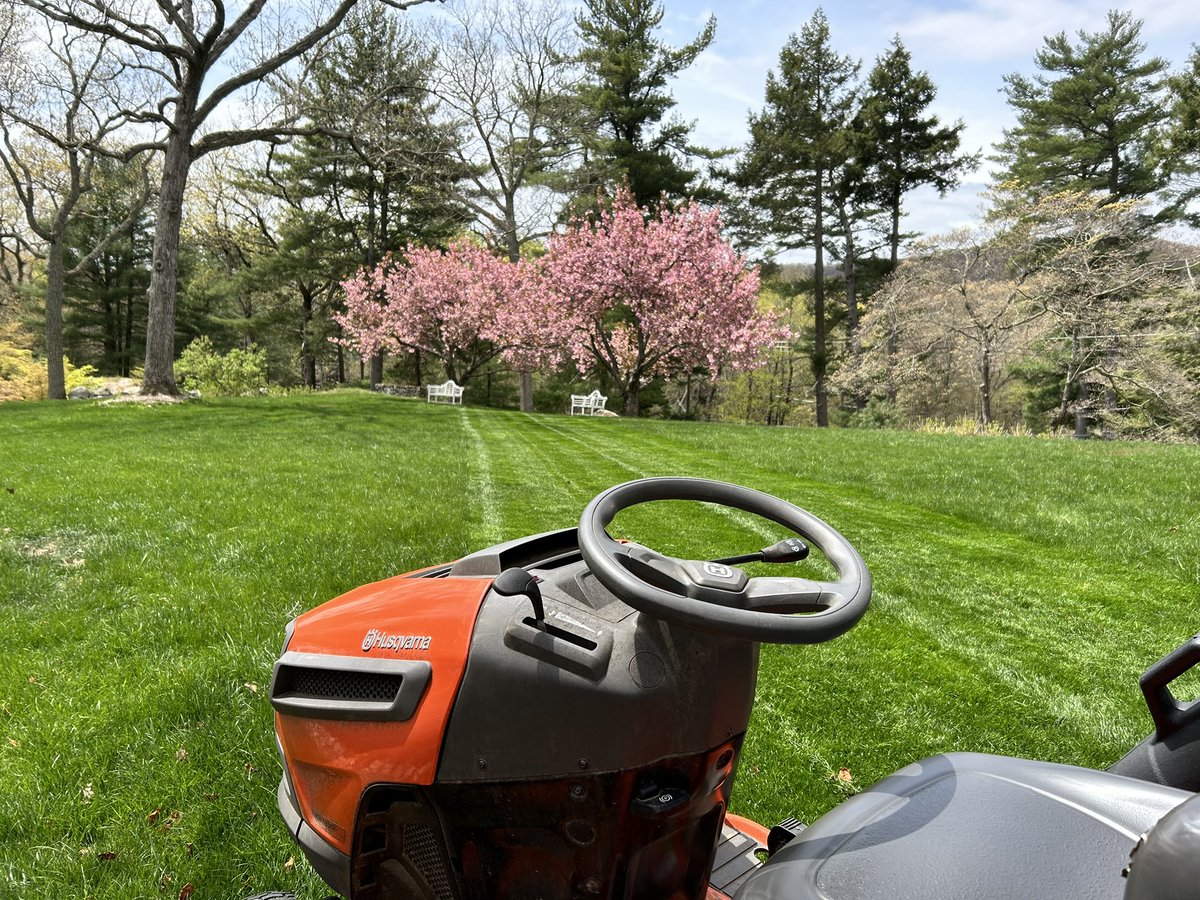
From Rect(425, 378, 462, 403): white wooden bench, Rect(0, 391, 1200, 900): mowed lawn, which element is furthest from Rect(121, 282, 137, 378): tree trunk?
Rect(0, 391, 1200, 900): mowed lawn

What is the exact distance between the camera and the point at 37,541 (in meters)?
4.46

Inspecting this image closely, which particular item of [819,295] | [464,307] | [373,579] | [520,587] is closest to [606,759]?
[520,587]

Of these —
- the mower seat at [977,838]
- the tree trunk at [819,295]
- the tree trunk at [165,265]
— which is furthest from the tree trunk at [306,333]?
the mower seat at [977,838]

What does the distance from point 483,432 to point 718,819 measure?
12.4m

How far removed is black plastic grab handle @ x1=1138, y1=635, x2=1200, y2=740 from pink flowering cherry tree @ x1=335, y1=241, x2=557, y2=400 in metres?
20.8

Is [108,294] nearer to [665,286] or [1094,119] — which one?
[665,286]

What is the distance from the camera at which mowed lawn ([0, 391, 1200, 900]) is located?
6.77 ft

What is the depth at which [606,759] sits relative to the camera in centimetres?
110

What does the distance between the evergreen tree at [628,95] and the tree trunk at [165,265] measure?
50.1 feet

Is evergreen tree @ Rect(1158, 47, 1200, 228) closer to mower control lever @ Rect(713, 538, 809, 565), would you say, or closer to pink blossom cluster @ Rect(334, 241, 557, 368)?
pink blossom cluster @ Rect(334, 241, 557, 368)

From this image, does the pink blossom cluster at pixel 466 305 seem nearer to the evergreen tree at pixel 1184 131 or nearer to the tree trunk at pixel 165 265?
the tree trunk at pixel 165 265

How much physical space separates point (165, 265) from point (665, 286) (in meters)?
11.7

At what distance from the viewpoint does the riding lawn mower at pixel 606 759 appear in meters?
0.96

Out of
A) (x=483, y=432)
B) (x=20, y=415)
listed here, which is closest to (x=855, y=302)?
(x=483, y=432)
